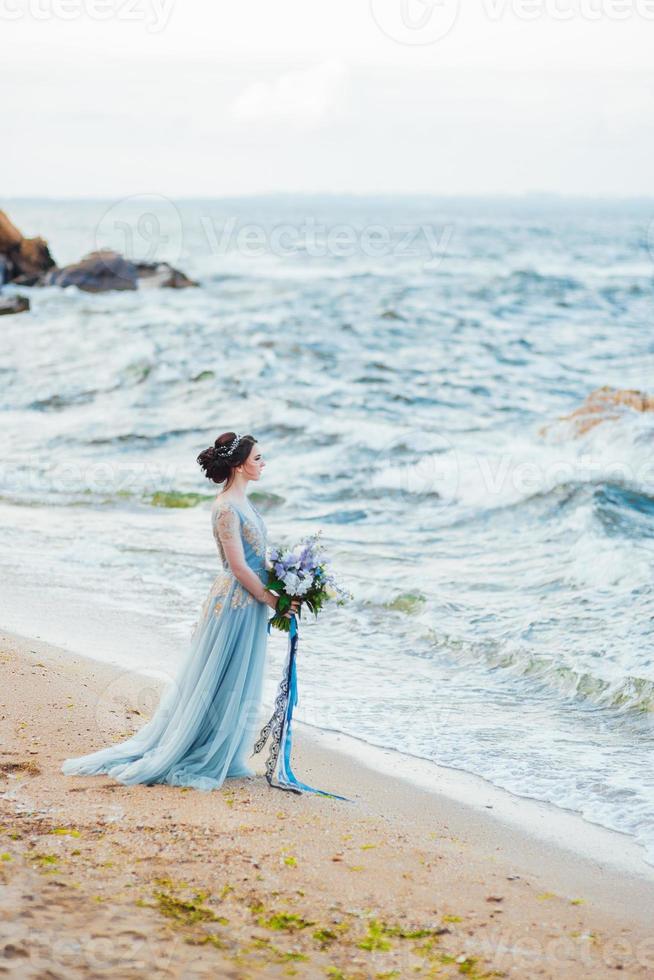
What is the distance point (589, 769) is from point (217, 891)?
2.94 m

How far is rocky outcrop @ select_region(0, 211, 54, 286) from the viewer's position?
133 ft

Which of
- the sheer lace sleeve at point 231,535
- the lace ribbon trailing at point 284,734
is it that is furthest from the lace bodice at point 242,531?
the lace ribbon trailing at point 284,734

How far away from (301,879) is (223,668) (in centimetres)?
148

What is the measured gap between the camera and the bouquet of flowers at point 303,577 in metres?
5.80

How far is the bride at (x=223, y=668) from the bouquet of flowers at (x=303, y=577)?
7 cm

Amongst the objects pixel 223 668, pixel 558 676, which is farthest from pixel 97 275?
pixel 223 668

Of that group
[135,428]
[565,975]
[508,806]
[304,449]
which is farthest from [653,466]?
[565,975]

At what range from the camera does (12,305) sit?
111 feet

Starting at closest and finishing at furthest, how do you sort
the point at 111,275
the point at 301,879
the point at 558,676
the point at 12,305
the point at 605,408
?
the point at 301,879, the point at 558,676, the point at 605,408, the point at 12,305, the point at 111,275

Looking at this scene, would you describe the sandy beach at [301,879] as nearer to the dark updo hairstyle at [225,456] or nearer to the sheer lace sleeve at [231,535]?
the sheer lace sleeve at [231,535]

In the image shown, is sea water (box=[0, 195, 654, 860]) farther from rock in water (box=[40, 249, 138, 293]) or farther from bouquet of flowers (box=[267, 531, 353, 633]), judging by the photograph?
rock in water (box=[40, 249, 138, 293])

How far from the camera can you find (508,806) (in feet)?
20.0

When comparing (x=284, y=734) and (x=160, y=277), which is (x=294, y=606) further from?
(x=160, y=277)

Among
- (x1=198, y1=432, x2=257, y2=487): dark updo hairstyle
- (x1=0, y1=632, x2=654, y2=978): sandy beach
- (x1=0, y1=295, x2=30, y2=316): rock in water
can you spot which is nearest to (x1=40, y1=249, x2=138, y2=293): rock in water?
(x1=0, y1=295, x2=30, y2=316): rock in water
